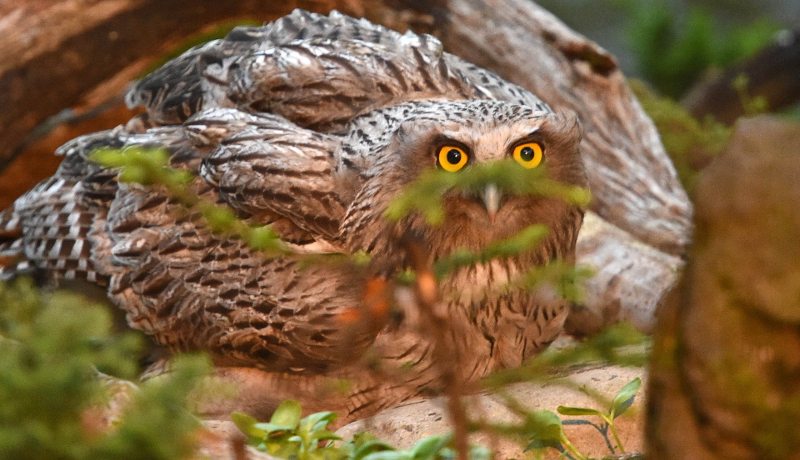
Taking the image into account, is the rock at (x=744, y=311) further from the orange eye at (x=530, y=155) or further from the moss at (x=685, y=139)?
the moss at (x=685, y=139)

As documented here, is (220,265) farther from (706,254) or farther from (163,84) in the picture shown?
(706,254)

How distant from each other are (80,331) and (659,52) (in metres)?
9.00

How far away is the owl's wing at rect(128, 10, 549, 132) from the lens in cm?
331

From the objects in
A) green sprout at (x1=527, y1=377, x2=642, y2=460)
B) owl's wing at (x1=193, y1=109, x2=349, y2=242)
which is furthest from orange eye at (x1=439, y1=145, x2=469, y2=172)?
→ green sprout at (x1=527, y1=377, x2=642, y2=460)

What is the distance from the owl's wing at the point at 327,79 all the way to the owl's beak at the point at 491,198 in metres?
0.86

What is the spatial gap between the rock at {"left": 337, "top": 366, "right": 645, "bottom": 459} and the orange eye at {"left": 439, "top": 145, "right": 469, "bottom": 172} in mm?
724

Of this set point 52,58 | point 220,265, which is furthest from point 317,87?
point 52,58

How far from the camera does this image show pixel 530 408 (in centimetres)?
258

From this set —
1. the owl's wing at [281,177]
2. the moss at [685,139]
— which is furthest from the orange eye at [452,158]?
the moss at [685,139]

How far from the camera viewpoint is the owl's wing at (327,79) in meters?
3.31

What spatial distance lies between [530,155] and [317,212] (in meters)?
0.80

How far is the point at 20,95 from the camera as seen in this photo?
4.43m

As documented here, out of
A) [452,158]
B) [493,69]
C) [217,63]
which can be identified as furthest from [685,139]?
[452,158]

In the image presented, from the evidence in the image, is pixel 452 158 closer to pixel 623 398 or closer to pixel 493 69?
pixel 623 398
